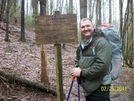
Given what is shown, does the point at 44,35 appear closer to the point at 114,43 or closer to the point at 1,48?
the point at 114,43

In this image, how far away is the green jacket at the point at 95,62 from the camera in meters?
2.55

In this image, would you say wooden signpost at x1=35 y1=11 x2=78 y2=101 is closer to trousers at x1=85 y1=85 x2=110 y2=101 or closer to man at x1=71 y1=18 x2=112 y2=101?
man at x1=71 y1=18 x2=112 y2=101

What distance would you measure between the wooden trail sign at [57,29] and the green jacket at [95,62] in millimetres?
775

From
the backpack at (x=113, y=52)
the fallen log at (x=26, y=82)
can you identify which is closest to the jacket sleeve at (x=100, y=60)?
the backpack at (x=113, y=52)

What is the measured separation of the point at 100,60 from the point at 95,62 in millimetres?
94

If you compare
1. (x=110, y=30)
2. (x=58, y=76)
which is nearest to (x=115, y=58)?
(x=110, y=30)

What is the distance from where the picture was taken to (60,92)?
11.8 ft

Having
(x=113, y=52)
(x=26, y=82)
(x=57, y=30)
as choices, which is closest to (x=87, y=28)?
(x=113, y=52)

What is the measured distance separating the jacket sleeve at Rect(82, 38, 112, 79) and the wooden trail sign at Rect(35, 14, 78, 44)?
38.6 inches

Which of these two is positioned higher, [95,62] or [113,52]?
[113,52]

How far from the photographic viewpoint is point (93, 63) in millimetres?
2645

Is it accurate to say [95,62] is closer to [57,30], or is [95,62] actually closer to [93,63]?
[93,63]

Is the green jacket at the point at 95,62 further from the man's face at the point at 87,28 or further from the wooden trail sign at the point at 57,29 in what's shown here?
the wooden trail sign at the point at 57,29

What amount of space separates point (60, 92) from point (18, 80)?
1.61 meters
